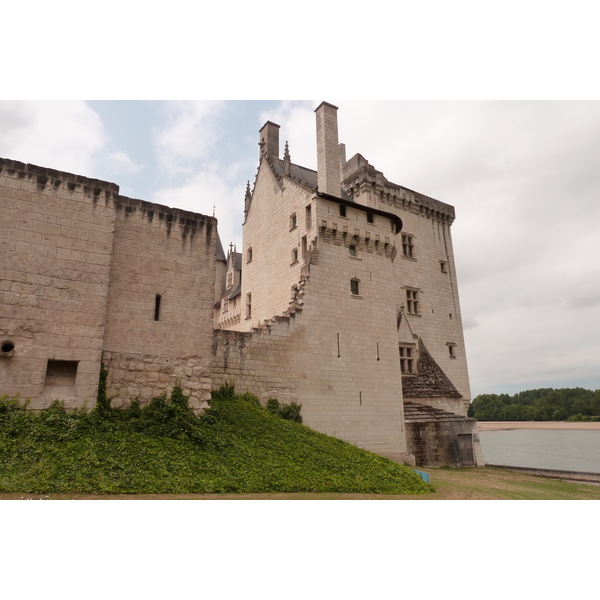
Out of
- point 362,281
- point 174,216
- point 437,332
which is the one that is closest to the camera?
point 174,216

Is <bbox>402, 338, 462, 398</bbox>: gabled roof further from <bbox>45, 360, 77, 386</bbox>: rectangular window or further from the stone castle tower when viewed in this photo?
<bbox>45, 360, 77, 386</bbox>: rectangular window

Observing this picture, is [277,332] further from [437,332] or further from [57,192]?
[437,332]

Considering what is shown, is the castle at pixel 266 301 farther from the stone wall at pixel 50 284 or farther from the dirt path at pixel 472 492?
the dirt path at pixel 472 492

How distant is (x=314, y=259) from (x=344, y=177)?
11988mm

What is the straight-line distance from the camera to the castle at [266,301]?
10742 mm

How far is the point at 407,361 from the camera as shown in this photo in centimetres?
2502

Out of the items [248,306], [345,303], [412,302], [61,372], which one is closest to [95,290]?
[61,372]

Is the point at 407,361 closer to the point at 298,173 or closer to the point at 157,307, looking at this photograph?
the point at 298,173

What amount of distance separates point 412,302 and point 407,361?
483 centimetres

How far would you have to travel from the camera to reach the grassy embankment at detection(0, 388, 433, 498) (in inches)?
345

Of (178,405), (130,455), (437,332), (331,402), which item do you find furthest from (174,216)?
(437,332)

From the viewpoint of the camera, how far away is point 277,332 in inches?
683

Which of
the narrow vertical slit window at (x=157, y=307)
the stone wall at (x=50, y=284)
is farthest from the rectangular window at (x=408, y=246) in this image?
the stone wall at (x=50, y=284)

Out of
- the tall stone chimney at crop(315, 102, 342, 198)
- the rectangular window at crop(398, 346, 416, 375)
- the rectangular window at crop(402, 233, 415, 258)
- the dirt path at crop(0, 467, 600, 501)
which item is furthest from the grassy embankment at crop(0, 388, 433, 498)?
the rectangular window at crop(402, 233, 415, 258)
